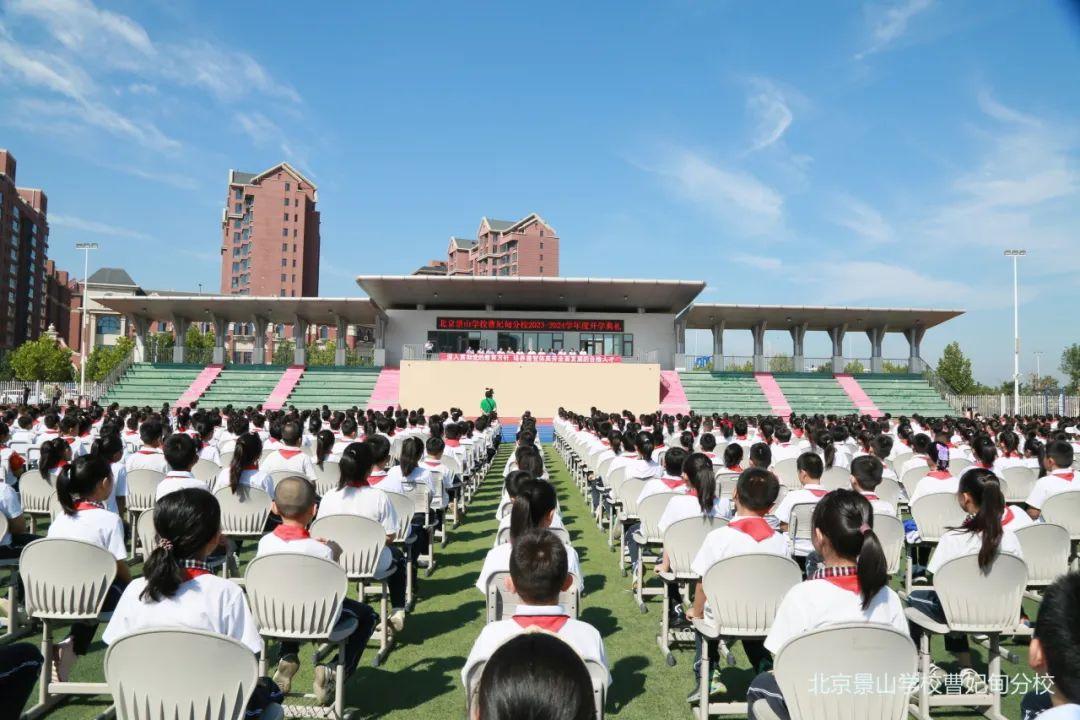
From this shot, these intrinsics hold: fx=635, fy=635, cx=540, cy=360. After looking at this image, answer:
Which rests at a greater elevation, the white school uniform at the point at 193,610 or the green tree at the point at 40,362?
the green tree at the point at 40,362

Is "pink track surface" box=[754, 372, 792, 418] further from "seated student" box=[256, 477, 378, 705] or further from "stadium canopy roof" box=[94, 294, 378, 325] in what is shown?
"seated student" box=[256, 477, 378, 705]

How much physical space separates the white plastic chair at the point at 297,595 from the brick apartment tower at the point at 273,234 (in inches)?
3857

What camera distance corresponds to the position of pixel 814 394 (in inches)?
1347

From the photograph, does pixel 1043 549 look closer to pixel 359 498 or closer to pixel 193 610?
pixel 359 498

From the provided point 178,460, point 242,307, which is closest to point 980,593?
point 178,460

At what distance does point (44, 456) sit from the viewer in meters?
5.88

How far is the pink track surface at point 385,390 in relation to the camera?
32128mm

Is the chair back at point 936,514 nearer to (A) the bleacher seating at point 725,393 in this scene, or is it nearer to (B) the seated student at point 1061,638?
(B) the seated student at point 1061,638

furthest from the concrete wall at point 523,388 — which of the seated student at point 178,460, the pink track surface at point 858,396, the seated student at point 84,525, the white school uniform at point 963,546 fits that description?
the white school uniform at point 963,546

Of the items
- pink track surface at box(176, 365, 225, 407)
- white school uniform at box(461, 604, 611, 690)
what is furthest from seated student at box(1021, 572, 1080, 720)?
pink track surface at box(176, 365, 225, 407)

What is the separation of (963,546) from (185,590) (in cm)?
407

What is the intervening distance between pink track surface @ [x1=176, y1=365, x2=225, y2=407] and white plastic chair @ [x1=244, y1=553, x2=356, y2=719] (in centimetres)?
3229

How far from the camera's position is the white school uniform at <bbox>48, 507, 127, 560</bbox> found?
153 inches

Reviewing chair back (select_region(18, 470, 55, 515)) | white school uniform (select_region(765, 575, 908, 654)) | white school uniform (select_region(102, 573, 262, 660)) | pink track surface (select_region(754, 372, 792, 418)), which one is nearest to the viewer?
white school uniform (select_region(102, 573, 262, 660))
